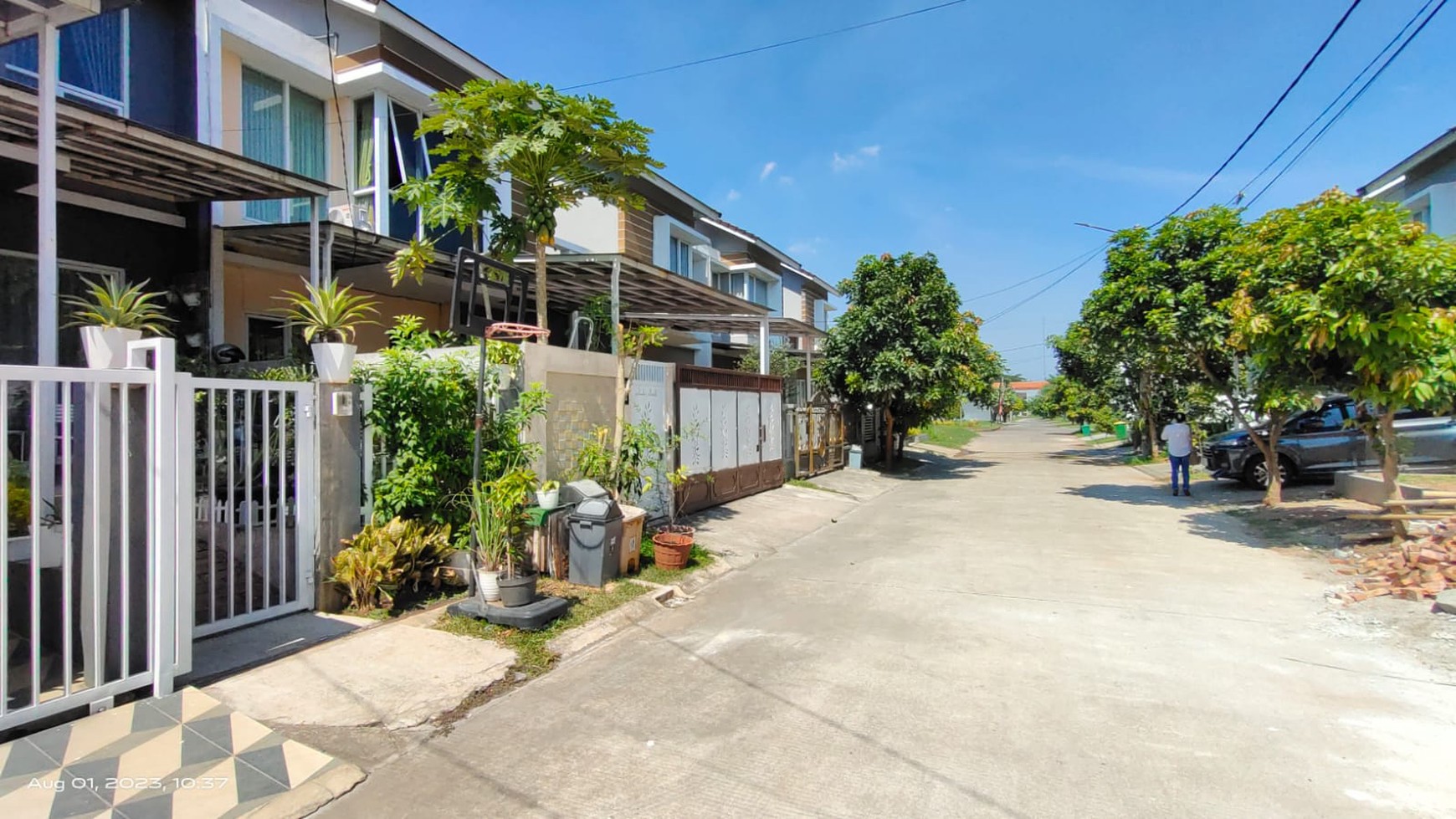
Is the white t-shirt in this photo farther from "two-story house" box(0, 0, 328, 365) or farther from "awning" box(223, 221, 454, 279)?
"two-story house" box(0, 0, 328, 365)

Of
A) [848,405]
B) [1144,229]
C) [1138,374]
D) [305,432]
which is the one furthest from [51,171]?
[1138,374]

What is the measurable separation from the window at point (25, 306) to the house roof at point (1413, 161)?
84.8ft

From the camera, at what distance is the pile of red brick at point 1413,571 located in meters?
6.62

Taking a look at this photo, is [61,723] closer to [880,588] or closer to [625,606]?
[625,606]

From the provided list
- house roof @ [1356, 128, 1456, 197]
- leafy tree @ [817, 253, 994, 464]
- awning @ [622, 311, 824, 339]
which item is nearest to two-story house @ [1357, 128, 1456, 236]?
house roof @ [1356, 128, 1456, 197]

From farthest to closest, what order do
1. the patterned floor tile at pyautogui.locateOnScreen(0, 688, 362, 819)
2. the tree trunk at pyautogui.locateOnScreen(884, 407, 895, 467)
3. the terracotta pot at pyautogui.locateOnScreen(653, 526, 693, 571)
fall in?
1. the tree trunk at pyautogui.locateOnScreen(884, 407, 895, 467)
2. the terracotta pot at pyautogui.locateOnScreen(653, 526, 693, 571)
3. the patterned floor tile at pyautogui.locateOnScreen(0, 688, 362, 819)

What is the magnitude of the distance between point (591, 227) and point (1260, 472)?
51.6 feet

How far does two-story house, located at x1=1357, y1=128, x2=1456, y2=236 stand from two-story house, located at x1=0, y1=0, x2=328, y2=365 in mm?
22200

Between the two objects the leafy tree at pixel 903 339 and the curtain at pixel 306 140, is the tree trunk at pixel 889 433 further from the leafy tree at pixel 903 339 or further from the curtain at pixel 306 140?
the curtain at pixel 306 140

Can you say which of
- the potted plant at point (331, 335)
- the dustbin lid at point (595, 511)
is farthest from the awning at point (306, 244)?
the dustbin lid at point (595, 511)

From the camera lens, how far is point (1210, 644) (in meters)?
5.59

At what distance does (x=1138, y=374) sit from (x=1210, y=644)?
19.8m

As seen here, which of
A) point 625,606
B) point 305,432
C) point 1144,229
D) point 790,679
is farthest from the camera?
point 1144,229

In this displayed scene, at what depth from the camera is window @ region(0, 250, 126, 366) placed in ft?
24.6
